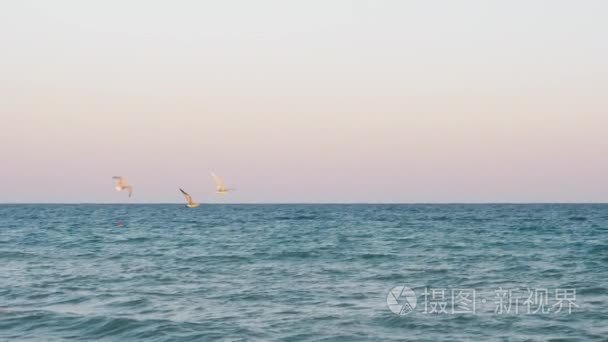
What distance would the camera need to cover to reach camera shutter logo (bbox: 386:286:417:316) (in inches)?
799

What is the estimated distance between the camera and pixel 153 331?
17.9 meters

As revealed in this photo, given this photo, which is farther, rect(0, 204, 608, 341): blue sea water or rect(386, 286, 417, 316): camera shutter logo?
rect(386, 286, 417, 316): camera shutter logo

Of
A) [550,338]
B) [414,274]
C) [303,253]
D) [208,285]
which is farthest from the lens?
[303,253]

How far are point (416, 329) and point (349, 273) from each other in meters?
11.5

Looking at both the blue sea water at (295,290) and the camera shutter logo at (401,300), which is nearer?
the blue sea water at (295,290)

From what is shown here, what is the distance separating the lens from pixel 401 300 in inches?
869

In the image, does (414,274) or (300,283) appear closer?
(300,283)

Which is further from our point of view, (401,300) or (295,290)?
(295,290)

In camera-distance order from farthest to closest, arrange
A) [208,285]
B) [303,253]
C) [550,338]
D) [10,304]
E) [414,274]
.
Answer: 1. [303,253]
2. [414,274]
3. [208,285]
4. [10,304]
5. [550,338]

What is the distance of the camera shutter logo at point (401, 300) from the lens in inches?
799

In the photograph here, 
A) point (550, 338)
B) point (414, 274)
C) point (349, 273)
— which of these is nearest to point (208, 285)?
point (349, 273)

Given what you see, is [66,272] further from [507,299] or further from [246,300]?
[507,299]

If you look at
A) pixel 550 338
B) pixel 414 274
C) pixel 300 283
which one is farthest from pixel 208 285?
pixel 550 338

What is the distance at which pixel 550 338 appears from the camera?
1684 centimetres
